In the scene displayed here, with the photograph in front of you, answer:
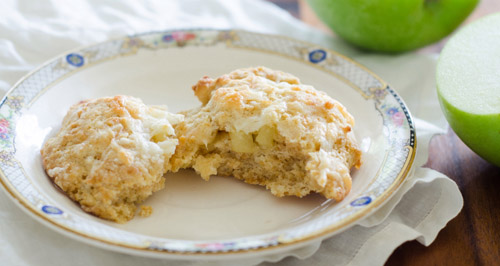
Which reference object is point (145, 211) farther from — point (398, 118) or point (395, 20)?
point (395, 20)

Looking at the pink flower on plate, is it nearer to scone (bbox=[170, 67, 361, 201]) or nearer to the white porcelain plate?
the white porcelain plate

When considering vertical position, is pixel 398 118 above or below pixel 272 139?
below

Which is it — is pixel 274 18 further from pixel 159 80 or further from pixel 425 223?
pixel 425 223

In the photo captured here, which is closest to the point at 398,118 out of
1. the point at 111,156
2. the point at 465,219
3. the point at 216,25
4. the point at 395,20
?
the point at 465,219

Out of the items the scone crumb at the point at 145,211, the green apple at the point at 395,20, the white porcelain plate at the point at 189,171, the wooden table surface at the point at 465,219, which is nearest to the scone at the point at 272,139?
the white porcelain plate at the point at 189,171

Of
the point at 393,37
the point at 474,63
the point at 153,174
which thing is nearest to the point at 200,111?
the point at 153,174

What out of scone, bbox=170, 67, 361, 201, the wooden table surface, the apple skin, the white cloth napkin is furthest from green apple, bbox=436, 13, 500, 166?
scone, bbox=170, 67, 361, 201
